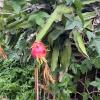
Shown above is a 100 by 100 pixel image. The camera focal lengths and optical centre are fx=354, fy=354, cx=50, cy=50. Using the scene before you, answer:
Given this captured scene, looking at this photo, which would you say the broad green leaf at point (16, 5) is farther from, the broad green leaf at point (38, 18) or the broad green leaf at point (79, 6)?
the broad green leaf at point (79, 6)

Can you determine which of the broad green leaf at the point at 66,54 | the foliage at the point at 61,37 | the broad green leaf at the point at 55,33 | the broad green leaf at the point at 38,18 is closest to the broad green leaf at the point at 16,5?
the foliage at the point at 61,37

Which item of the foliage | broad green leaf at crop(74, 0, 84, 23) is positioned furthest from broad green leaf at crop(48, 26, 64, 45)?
broad green leaf at crop(74, 0, 84, 23)

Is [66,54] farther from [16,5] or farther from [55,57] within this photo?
[16,5]

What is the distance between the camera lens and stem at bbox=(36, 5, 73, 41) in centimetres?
160

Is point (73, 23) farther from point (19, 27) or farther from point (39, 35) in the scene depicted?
point (19, 27)

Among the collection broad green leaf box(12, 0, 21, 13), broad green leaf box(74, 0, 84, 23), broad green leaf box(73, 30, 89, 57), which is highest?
broad green leaf box(12, 0, 21, 13)

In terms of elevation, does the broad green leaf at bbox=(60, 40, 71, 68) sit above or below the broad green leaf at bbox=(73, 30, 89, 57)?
below

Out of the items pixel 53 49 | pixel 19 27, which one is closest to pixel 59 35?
pixel 53 49

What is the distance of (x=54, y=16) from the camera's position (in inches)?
64.6

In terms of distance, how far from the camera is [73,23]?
1593 millimetres

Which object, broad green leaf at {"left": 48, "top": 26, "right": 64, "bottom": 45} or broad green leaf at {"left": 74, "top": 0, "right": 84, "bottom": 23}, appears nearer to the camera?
broad green leaf at {"left": 74, "top": 0, "right": 84, "bottom": 23}

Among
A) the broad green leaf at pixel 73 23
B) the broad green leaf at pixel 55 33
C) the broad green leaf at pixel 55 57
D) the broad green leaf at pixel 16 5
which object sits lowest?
Result: the broad green leaf at pixel 55 57

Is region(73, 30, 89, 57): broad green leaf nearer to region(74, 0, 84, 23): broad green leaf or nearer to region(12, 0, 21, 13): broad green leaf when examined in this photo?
region(74, 0, 84, 23): broad green leaf

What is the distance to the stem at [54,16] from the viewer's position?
1.60m
